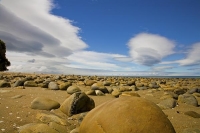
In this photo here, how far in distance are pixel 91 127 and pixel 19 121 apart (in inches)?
90.0

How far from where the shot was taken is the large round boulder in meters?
2.92

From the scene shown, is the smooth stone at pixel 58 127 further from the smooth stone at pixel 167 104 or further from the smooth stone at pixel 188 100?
the smooth stone at pixel 188 100

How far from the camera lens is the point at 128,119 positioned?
302 centimetres

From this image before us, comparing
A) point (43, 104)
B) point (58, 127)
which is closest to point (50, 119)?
point (58, 127)

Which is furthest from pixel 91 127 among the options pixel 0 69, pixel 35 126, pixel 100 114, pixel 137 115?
pixel 0 69

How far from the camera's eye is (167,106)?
283 inches

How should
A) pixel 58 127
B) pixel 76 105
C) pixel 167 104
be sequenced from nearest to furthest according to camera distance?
pixel 58 127
pixel 76 105
pixel 167 104

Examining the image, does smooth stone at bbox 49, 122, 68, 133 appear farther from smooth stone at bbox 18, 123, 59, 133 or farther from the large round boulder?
the large round boulder

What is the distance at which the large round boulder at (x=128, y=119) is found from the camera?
2.92 m

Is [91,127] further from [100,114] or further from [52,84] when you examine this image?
[52,84]

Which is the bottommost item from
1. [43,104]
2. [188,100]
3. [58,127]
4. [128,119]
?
[58,127]

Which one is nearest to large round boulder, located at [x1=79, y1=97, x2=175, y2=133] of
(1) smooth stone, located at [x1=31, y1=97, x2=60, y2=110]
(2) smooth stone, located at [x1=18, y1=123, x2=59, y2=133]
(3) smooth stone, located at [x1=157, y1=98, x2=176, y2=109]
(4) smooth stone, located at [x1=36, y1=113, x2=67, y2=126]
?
(2) smooth stone, located at [x1=18, y1=123, x2=59, y2=133]

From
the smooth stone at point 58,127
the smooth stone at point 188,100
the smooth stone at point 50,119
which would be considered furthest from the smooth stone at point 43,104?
the smooth stone at point 188,100

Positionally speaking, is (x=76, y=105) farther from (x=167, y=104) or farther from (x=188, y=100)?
(x=188, y=100)
